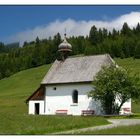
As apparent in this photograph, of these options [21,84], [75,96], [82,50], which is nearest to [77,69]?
[75,96]

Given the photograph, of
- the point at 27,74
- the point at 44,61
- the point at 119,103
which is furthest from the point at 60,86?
the point at 44,61

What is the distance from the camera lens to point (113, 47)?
433 feet

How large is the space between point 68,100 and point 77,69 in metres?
4.12

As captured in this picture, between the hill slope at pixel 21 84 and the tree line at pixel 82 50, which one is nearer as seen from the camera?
the hill slope at pixel 21 84

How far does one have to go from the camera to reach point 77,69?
5425cm

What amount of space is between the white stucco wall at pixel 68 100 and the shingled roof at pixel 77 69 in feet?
2.67

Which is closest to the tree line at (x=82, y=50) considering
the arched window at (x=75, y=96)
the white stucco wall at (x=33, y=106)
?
the white stucco wall at (x=33, y=106)

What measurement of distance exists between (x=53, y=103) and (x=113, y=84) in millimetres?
11334

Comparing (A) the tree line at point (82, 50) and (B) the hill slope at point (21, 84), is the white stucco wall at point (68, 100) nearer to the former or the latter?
(B) the hill slope at point (21, 84)

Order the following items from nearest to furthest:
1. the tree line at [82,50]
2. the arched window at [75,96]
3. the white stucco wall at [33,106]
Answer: the arched window at [75,96] < the white stucco wall at [33,106] < the tree line at [82,50]

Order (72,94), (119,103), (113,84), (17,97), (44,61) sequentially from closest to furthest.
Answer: (113,84) → (119,103) → (72,94) → (17,97) → (44,61)

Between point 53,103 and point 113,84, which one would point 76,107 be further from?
point 113,84

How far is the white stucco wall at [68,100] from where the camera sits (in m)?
51.3

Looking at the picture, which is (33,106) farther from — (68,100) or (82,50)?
(82,50)
